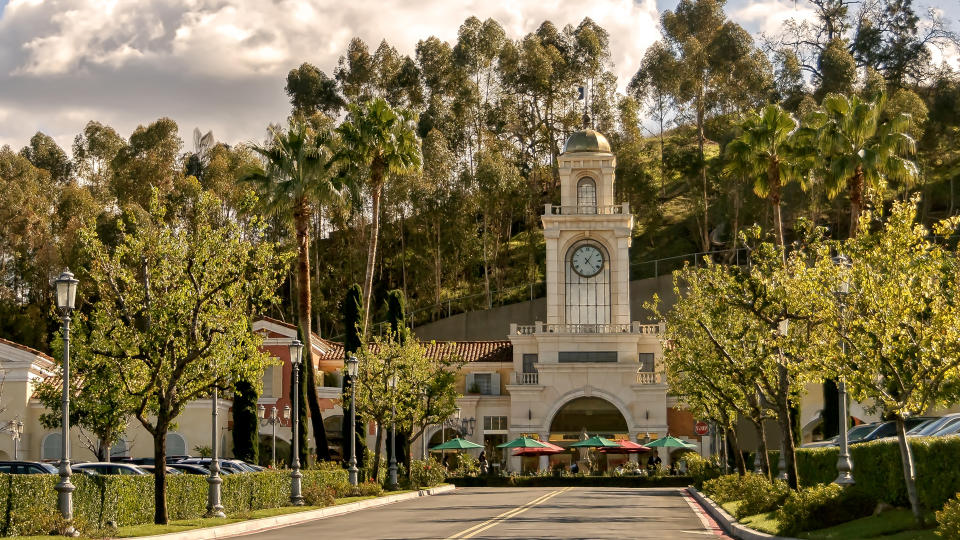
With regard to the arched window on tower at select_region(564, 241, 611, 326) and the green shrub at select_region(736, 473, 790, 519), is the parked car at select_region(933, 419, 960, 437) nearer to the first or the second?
the green shrub at select_region(736, 473, 790, 519)

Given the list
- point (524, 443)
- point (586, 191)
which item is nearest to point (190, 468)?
point (524, 443)

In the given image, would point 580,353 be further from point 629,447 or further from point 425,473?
point 425,473

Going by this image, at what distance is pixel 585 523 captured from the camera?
1113 inches

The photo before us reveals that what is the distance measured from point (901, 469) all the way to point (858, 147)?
2120cm

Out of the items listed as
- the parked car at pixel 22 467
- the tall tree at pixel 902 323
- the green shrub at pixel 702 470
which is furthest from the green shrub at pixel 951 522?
the green shrub at pixel 702 470

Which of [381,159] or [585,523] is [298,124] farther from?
[585,523]

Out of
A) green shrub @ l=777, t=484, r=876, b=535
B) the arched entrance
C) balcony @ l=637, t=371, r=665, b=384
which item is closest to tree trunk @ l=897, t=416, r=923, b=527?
green shrub @ l=777, t=484, r=876, b=535

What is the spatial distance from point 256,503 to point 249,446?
22.5 meters

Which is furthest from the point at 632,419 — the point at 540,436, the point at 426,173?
the point at 426,173

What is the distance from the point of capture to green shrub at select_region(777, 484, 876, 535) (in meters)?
23.4

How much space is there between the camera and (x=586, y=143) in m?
75.3

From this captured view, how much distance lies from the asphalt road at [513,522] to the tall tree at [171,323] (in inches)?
156

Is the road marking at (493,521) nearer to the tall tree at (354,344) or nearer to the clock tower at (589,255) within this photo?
the tall tree at (354,344)

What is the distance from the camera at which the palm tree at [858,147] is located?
40875 mm
